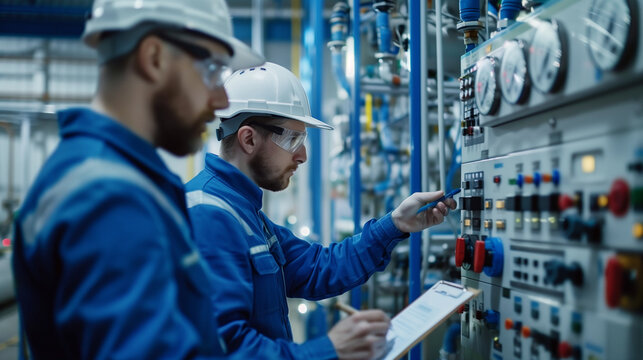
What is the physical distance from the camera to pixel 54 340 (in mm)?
857

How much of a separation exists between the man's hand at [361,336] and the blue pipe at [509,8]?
0.96 meters

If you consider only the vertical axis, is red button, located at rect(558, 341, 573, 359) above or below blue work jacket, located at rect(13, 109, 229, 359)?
below

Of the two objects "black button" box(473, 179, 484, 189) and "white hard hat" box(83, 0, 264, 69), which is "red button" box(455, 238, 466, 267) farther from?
"white hard hat" box(83, 0, 264, 69)

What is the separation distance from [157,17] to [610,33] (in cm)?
79

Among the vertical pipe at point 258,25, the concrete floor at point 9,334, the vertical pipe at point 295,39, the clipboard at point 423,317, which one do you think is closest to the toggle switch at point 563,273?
the clipboard at point 423,317

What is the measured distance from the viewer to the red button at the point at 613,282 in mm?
837

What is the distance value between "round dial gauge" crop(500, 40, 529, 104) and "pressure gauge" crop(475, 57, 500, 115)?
0.03 metres

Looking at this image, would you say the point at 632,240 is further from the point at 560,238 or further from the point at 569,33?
the point at 569,33

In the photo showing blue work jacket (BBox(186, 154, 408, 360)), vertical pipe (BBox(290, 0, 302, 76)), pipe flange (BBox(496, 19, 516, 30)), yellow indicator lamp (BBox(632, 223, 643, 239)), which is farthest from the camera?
vertical pipe (BBox(290, 0, 302, 76))

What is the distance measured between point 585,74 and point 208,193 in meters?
0.98

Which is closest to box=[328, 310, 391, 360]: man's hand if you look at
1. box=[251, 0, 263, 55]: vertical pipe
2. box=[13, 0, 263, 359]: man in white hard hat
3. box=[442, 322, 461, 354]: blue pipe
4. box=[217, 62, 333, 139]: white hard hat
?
box=[13, 0, 263, 359]: man in white hard hat

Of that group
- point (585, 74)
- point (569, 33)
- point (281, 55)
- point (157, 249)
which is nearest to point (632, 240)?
point (585, 74)

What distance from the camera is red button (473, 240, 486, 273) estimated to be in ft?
4.13

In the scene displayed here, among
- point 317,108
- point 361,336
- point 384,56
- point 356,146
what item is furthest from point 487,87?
point 317,108
